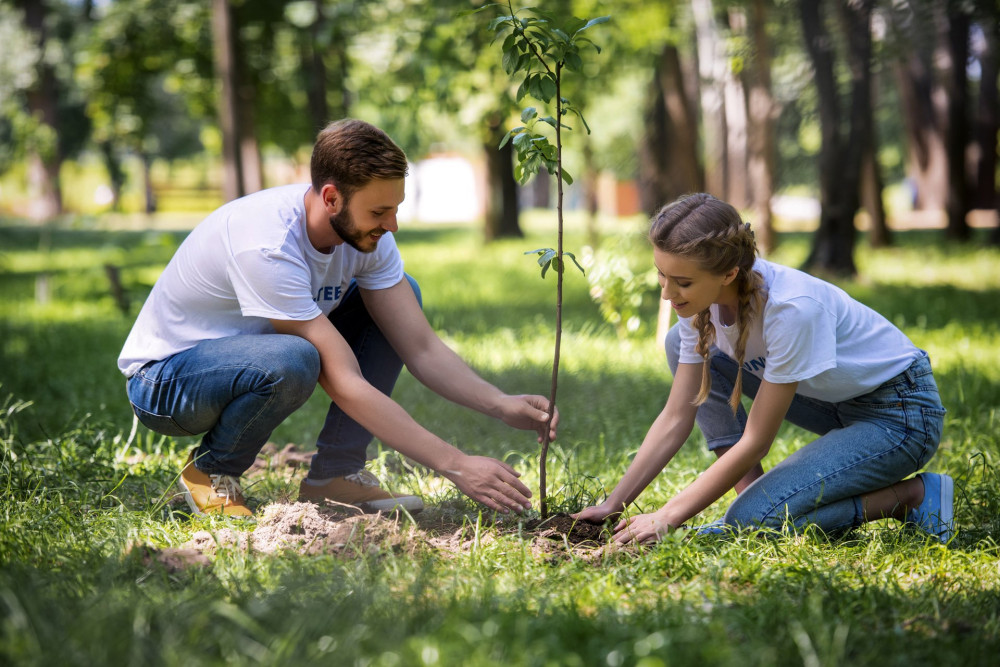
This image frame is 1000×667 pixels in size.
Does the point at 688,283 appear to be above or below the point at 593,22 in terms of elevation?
below

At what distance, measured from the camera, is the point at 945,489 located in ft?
9.99

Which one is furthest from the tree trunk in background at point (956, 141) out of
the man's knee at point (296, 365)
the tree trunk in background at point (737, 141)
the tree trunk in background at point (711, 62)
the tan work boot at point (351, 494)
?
the man's knee at point (296, 365)

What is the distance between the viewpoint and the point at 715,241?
2.69m

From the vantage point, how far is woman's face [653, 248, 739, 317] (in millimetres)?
2719

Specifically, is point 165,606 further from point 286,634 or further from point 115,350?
point 115,350

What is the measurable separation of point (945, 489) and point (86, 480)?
3.13m

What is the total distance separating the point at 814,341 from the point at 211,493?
6.74 feet

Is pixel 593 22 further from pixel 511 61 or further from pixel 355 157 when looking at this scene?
pixel 355 157

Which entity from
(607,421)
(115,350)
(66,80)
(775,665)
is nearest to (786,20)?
(607,421)

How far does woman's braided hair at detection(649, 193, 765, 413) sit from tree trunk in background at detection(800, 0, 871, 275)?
670cm

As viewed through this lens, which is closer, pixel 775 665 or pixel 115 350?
pixel 775 665

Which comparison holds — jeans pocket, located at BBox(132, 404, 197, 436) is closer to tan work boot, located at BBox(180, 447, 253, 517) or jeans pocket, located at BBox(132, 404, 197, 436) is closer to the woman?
tan work boot, located at BBox(180, 447, 253, 517)

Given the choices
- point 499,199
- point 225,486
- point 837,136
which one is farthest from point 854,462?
point 499,199

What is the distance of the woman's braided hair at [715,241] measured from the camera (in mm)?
2699
